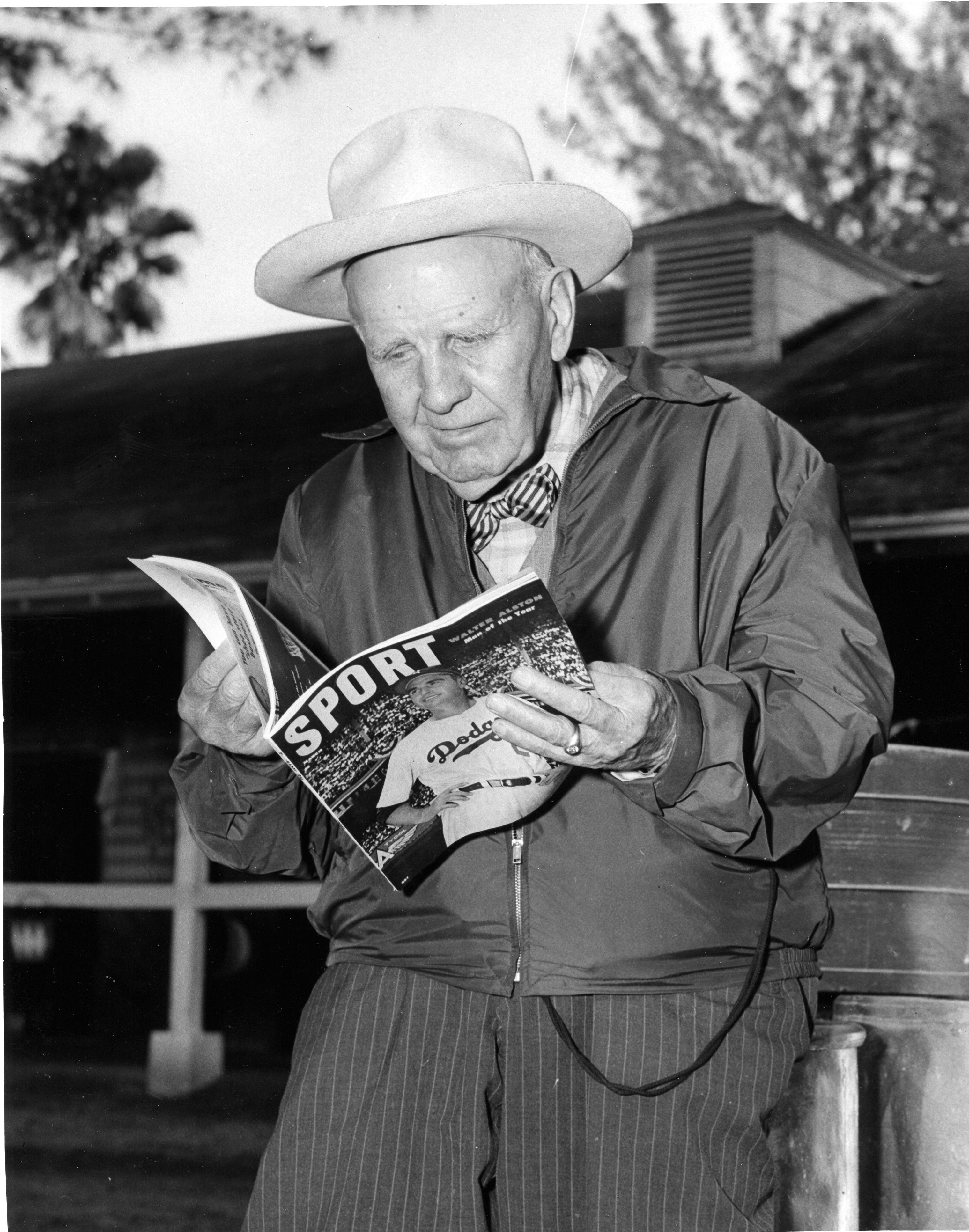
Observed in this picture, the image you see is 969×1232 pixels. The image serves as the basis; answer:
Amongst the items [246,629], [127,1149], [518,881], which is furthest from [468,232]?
[127,1149]

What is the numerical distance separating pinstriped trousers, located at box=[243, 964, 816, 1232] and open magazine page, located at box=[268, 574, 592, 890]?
0.76 ft

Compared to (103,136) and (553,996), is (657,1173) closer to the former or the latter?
(553,996)

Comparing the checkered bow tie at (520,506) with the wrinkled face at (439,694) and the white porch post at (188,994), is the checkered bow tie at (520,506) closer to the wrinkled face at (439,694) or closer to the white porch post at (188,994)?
the wrinkled face at (439,694)

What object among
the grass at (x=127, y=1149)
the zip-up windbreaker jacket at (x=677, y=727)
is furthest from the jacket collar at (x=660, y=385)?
the grass at (x=127, y=1149)

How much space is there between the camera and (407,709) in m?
1.63

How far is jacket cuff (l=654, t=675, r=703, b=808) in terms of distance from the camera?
161cm

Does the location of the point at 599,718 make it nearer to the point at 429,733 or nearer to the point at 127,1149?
the point at 429,733

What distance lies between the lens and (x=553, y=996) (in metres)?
1.82

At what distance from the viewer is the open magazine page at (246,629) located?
5.55 feet

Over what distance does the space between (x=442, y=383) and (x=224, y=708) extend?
1.59ft

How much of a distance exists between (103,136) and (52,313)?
1196 mm

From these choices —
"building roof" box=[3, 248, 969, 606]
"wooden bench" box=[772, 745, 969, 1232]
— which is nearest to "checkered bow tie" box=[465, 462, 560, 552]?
"wooden bench" box=[772, 745, 969, 1232]

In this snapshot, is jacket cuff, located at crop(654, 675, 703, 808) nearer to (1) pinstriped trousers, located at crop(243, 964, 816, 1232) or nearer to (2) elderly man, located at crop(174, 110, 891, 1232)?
(2) elderly man, located at crop(174, 110, 891, 1232)

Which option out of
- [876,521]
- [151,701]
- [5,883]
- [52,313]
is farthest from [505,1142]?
[151,701]
